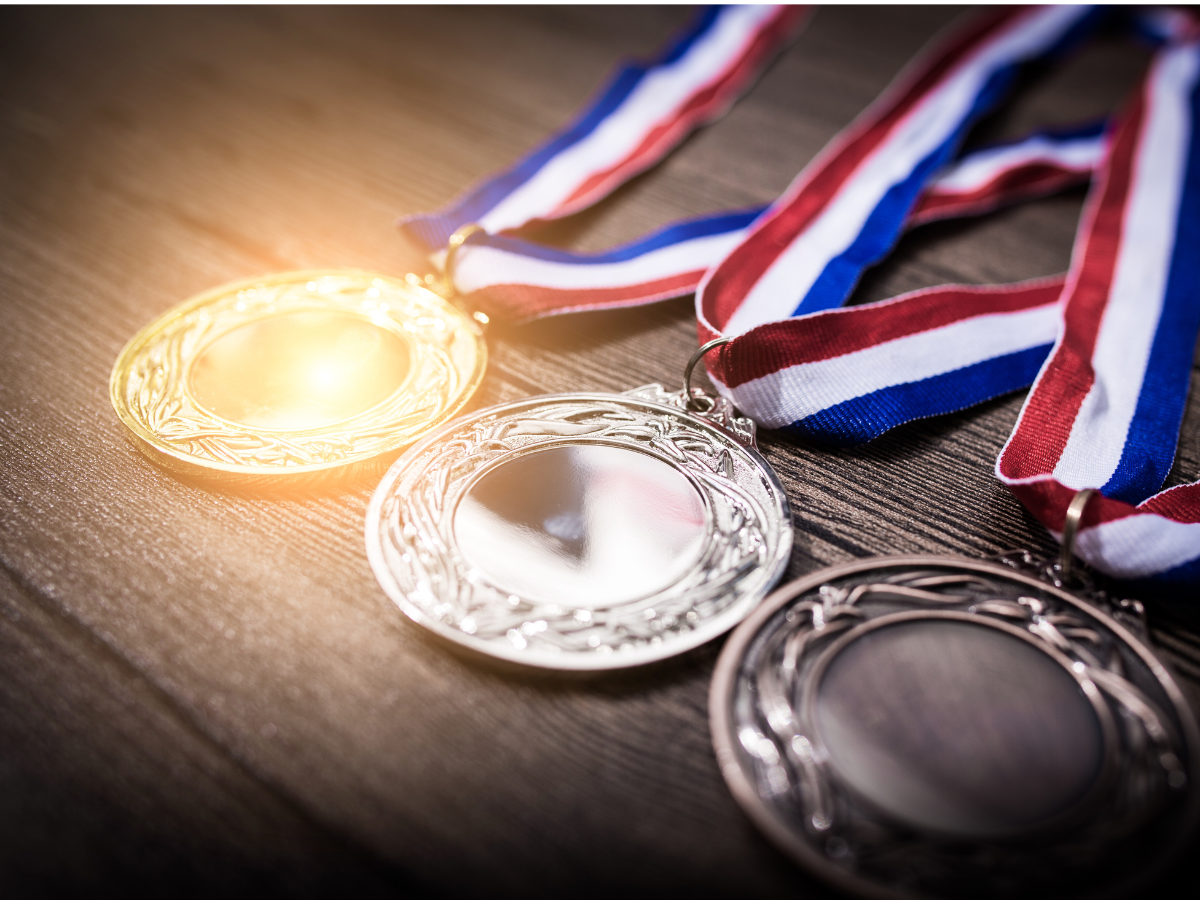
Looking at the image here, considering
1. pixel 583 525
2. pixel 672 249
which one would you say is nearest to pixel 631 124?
pixel 672 249

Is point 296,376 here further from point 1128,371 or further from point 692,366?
point 1128,371

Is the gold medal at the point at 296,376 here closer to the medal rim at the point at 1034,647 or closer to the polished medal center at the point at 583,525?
the polished medal center at the point at 583,525

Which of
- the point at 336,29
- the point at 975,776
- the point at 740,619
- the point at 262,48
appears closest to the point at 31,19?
the point at 262,48

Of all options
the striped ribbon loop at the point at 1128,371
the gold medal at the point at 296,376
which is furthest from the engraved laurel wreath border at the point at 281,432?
the striped ribbon loop at the point at 1128,371

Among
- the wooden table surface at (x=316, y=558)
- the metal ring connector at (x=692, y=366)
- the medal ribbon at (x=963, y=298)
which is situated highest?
the medal ribbon at (x=963, y=298)

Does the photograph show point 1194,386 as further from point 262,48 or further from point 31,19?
point 31,19

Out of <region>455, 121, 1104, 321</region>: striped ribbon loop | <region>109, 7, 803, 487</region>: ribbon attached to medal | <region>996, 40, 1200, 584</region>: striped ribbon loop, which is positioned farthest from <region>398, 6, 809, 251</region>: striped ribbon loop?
<region>996, 40, 1200, 584</region>: striped ribbon loop
